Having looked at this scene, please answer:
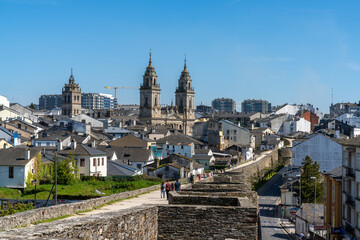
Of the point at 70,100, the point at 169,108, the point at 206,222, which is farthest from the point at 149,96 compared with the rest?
the point at 206,222

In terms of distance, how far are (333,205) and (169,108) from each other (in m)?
A: 125

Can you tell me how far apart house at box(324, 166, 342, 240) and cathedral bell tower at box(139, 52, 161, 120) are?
353 ft

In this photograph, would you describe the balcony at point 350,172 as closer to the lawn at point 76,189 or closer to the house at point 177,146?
the lawn at point 76,189

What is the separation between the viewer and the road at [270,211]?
3747 centimetres

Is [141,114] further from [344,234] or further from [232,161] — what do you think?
[344,234]

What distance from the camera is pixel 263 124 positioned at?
136000mm

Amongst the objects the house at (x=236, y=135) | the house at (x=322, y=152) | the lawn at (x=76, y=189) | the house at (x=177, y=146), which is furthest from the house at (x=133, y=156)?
the house at (x=236, y=135)

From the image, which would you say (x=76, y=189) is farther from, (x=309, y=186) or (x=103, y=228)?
(x=103, y=228)

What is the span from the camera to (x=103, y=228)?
9.62 meters

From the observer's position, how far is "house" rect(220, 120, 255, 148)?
98.4 m

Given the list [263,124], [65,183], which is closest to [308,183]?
[65,183]

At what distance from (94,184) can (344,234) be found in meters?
17.2

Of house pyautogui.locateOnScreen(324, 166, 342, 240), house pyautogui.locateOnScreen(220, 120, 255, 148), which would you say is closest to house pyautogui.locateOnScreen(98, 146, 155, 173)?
house pyautogui.locateOnScreen(324, 166, 342, 240)

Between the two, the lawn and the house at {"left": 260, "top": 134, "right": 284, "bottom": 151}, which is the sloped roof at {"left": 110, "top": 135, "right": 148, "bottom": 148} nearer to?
the lawn
